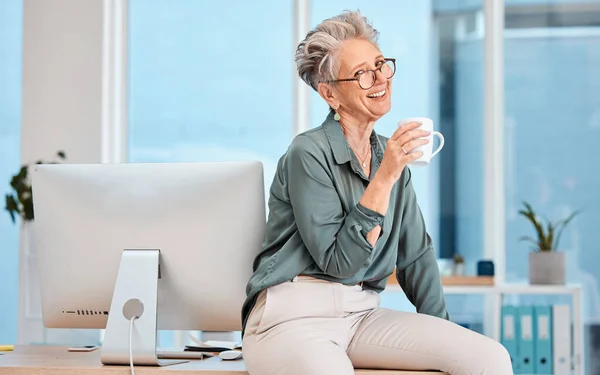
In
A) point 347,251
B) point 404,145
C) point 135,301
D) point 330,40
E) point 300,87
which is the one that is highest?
A: point 300,87

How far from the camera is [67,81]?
4938mm

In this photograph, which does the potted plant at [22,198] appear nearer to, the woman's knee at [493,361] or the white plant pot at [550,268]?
the white plant pot at [550,268]

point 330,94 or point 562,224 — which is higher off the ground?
point 330,94

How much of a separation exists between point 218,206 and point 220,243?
0.28 feet

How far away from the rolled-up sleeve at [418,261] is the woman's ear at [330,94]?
24cm

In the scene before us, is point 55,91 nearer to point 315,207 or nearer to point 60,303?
point 60,303

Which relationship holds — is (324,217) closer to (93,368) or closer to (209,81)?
(93,368)

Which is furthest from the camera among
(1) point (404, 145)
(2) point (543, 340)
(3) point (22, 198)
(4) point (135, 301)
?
(3) point (22, 198)

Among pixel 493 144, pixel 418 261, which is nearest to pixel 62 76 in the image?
pixel 493 144

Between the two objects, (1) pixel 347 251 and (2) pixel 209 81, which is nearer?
(1) pixel 347 251

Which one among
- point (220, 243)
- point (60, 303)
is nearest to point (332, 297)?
point (220, 243)

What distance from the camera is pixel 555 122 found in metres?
4.75

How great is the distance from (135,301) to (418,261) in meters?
0.69

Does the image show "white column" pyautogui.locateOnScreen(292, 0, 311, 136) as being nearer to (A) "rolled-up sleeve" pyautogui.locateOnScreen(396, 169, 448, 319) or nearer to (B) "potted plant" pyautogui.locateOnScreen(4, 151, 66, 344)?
(B) "potted plant" pyautogui.locateOnScreen(4, 151, 66, 344)
